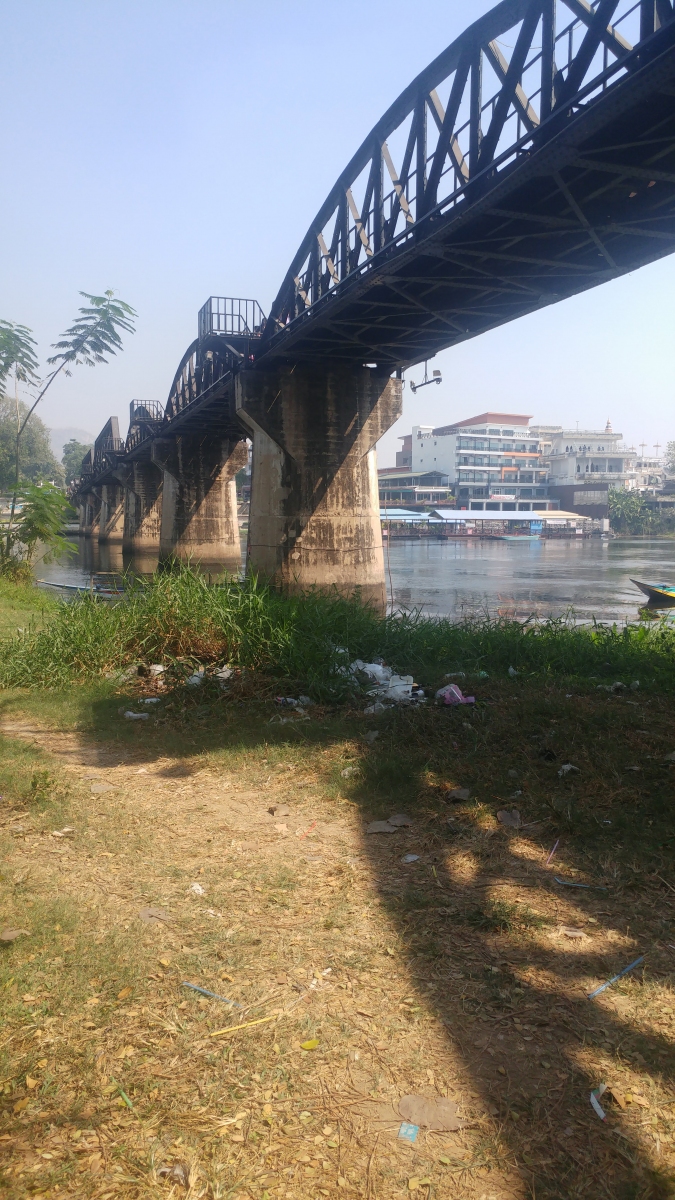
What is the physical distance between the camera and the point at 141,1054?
3.06m

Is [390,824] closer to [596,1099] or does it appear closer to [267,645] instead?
[596,1099]

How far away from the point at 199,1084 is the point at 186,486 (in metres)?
43.9

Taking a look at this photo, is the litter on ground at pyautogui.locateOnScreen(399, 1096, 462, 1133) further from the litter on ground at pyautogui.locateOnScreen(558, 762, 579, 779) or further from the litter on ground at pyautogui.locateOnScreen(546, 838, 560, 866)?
the litter on ground at pyautogui.locateOnScreen(558, 762, 579, 779)

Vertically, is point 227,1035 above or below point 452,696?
below

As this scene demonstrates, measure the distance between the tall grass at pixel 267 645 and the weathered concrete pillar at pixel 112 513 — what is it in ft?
238

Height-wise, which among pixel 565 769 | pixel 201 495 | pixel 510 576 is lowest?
pixel 510 576

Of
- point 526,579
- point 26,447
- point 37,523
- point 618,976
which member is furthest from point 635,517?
point 618,976

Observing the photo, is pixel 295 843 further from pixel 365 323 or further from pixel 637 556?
pixel 637 556

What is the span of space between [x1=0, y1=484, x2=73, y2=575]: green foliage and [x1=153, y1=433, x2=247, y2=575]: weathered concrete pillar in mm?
23525

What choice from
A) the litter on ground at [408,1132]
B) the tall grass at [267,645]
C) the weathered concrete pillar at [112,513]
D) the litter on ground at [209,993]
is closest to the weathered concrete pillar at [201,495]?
the tall grass at [267,645]

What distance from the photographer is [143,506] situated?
60.9m

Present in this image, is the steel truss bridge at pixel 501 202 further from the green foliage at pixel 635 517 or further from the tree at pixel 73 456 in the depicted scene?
the tree at pixel 73 456

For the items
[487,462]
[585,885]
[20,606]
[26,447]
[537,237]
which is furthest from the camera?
[487,462]

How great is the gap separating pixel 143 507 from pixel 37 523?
4258 centimetres
